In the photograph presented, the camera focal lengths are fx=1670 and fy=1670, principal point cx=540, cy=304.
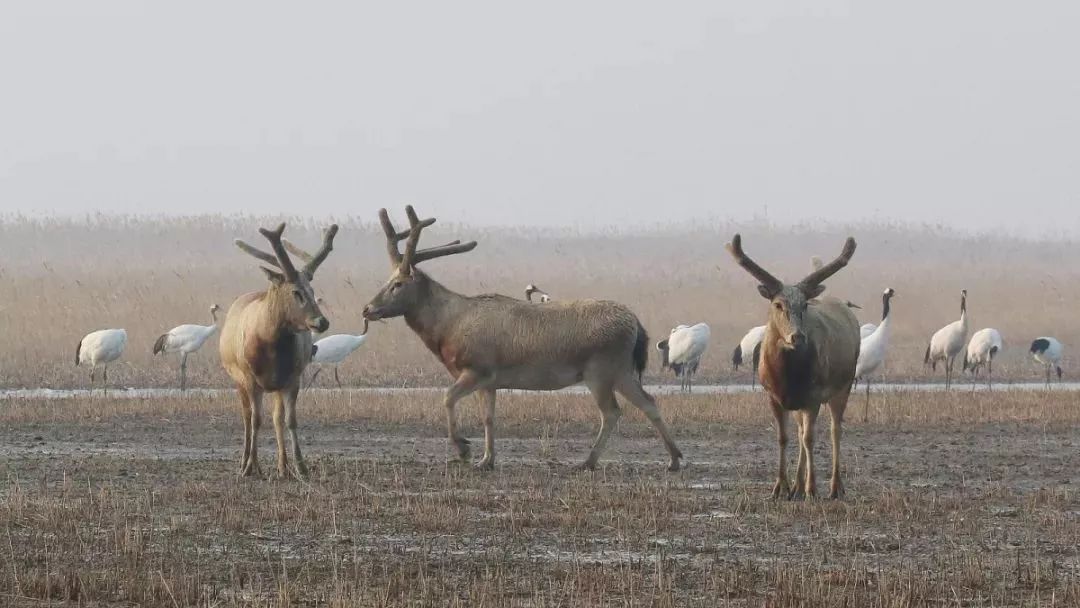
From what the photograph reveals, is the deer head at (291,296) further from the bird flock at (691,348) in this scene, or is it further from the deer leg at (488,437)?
the bird flock at (691,348)

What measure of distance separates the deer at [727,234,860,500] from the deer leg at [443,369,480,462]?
3270 mm

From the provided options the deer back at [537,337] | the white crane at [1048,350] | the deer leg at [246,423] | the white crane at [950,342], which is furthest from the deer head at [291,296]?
the white crane at [1048,350]

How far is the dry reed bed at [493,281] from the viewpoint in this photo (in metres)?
30.3

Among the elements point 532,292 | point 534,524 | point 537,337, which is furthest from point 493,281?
point 534,524

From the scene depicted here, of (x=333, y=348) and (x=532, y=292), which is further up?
(x=532, y=292)

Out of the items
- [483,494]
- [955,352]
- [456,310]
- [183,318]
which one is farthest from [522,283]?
[483,494]

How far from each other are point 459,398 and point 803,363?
3.92 metres

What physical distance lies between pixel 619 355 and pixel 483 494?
3.40m

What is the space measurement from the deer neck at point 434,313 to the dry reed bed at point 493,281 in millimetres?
10602

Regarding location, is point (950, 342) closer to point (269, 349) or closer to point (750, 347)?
point (750, 347)

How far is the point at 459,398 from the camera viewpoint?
48.4 feet

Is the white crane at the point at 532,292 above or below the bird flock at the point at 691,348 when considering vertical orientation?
above

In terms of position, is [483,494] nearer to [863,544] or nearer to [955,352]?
[863,544]

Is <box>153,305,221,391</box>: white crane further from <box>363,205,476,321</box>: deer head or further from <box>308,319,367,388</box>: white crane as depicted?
<box>363,205,476,321</box>: deer head
